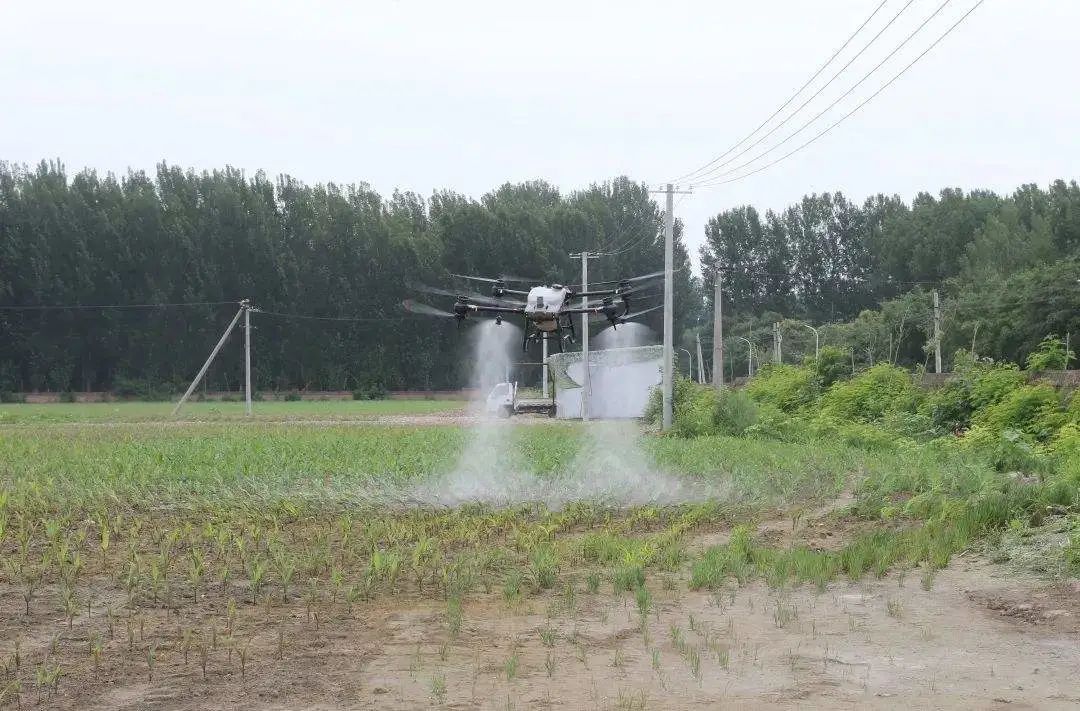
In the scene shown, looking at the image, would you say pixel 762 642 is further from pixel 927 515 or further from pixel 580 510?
pixel 580 510

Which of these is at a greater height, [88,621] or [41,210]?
[41,210]

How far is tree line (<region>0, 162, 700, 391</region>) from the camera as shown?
227ft

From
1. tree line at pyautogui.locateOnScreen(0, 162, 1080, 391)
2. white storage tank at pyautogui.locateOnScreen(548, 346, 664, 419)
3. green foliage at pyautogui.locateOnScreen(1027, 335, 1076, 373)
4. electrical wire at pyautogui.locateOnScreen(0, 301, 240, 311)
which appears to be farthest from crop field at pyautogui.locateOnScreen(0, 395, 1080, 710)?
electrical wire at pyautogui.locateOnScreen(0, 301, 240, 311)

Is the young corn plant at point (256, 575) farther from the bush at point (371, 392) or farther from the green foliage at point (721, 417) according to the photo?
the bush at point (371, 392)

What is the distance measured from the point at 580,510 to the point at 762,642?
7.20 meters

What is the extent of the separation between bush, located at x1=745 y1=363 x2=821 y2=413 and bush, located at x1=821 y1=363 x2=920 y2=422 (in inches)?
142

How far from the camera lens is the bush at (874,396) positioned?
1102 inches

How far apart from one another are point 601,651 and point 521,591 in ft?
7.52

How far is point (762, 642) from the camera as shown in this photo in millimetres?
9039

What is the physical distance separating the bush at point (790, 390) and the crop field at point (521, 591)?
1664 cm

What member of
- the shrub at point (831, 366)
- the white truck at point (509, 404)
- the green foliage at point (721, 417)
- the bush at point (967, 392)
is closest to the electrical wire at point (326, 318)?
the white truck at point (509, 404)

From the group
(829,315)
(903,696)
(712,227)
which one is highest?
(712,227)

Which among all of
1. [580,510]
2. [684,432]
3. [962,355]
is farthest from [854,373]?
[580,510]

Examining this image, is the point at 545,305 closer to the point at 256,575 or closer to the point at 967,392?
the point at 256,575
